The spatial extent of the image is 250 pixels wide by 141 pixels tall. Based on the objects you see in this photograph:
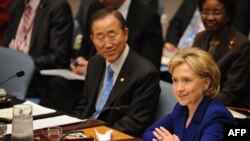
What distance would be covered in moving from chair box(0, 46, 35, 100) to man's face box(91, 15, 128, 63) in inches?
24.7

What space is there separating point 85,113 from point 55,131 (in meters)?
1.01

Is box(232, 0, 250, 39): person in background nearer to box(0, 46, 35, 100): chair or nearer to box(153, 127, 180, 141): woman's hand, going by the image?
box(0, 46, 35, 100): chair

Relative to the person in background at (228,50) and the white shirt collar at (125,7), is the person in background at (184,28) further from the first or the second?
the person in background at (228,50)

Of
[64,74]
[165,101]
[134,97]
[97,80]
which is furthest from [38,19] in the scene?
[165,101]

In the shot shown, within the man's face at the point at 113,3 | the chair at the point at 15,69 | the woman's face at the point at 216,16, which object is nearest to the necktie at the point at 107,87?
the chair at the point at 15,69

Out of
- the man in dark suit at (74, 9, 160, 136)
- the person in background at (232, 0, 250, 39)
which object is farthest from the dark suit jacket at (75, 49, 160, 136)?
the person in background at (232, 0, 250, 39)

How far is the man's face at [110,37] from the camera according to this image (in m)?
3.75

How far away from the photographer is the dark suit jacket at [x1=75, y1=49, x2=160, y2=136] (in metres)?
3.56

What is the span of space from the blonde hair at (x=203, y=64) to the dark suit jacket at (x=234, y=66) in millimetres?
1317

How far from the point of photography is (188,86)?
300cm

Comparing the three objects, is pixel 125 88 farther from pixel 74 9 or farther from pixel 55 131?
pixel 74 9

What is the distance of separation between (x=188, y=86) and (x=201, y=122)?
0.65ft

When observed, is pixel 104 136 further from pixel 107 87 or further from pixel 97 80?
pixel 97 80

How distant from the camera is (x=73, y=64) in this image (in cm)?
522
